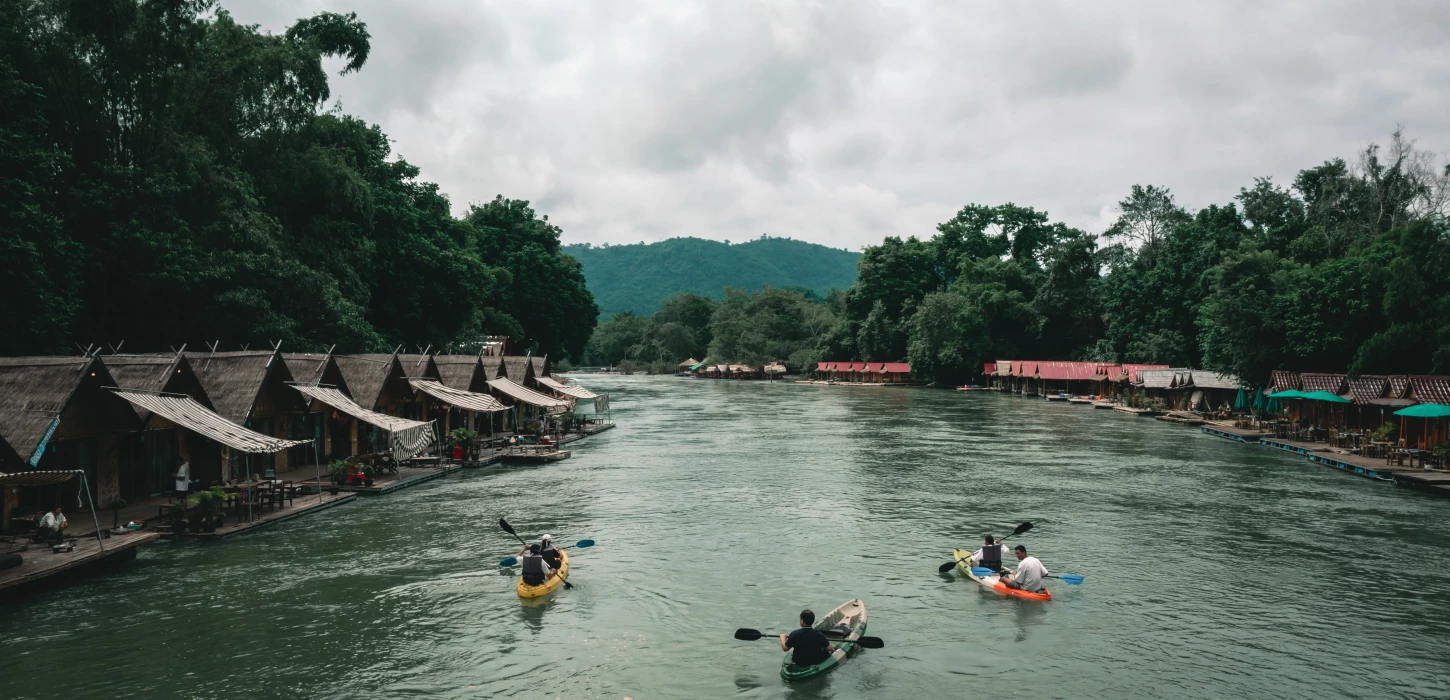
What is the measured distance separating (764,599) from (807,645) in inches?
167

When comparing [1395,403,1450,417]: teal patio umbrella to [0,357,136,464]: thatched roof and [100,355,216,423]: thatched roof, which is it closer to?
[100,355,216,423]: thatched roof

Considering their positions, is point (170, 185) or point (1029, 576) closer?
point (1029, 576)

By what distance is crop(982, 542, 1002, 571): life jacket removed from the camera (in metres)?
19.3

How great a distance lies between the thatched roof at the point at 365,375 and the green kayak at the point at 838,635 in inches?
870

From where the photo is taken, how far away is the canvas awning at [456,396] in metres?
35.6

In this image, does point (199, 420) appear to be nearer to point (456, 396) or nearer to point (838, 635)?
point (456, 396)

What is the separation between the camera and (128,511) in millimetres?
22453

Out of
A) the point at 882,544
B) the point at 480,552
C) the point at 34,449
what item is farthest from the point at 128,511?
the point at 882,544

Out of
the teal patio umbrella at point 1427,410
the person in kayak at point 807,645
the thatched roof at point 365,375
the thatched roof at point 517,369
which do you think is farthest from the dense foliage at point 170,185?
the teal patio umbrella at point 1427,410

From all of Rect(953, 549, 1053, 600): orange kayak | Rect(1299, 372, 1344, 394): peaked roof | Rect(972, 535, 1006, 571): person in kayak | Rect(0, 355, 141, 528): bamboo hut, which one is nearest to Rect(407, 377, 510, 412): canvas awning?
Rect(0, 355, 141, 528): bamboo hut

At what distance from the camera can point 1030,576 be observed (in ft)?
59.6

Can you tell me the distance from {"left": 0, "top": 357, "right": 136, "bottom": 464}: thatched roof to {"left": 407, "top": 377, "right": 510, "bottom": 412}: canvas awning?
47.1ft

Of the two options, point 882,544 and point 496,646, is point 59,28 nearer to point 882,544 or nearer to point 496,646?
point 496,646

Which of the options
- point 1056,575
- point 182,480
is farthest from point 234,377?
point 1056,575
